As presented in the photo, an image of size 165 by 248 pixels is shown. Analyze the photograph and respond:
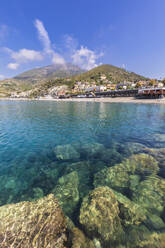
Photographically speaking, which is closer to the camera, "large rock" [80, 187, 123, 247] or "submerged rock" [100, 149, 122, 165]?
"large rock" [80, 187, 123, 247]

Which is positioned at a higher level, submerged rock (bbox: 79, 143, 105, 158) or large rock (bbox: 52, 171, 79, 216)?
submerged rock (bbox: 79, 143, 105, 158)

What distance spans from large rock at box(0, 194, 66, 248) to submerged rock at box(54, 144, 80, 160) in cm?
460

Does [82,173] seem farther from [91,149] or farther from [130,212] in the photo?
[91,149]

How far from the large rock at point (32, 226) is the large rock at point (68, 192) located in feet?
3.62

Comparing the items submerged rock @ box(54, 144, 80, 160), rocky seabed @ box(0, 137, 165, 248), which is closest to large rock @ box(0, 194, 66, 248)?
rocky seabed @ box(0, 137, 165, 248)

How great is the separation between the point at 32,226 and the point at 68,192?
2.28 m

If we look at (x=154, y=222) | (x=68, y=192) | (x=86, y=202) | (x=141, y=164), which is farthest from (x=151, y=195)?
(x=68, y=192)

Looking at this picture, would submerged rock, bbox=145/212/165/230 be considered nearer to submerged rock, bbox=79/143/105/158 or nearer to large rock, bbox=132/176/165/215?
large rock, bbox=132/176/165/215

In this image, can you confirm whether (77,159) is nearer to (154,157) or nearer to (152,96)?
(154,157)

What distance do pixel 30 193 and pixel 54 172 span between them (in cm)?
173

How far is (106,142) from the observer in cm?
1109

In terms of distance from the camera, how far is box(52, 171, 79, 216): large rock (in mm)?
4578


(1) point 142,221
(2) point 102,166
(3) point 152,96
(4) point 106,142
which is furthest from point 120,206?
(3) point 152,96

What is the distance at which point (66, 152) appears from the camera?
29.7 ft
